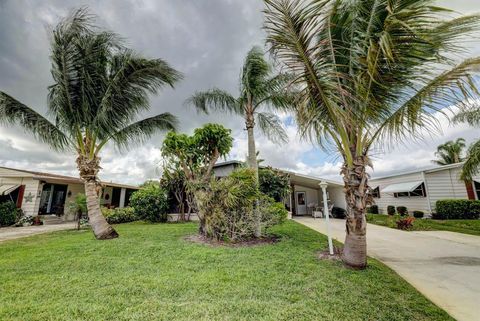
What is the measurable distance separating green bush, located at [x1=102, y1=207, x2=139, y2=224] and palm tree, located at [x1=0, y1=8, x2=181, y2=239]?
7681 mm

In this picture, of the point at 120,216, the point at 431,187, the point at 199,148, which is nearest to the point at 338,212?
the point at 431,187

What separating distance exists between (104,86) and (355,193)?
33.2 ft

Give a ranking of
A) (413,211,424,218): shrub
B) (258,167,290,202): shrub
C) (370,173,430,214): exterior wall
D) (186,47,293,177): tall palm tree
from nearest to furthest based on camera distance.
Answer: (186,47,293,177): tall palm tree → (258,167,290,202): shrub → (413,211,424,218): shrub → (370,173,430,214): exterior wall

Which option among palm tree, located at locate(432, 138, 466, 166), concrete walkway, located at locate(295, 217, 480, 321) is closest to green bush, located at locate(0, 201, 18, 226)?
concrete walkway, located at locate(295, 217, 480, 321)

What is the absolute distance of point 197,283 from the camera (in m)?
4.30

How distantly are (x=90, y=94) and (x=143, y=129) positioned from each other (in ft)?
8.40

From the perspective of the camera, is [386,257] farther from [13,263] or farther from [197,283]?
[13,263]

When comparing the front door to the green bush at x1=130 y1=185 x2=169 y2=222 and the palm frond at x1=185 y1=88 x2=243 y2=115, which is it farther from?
the palm frond at x1=185 y1=88 x2=243 y2=115

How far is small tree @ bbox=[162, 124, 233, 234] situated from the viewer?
31.8ft

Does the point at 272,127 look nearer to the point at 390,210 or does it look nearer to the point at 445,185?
the point at 445,185

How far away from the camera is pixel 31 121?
28.2 ft

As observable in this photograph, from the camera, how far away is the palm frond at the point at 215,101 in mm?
9828

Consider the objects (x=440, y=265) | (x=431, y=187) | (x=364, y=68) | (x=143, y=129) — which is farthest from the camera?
(x=431, y=187)

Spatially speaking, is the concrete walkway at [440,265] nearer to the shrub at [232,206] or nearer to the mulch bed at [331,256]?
the mulch bed at [331,256]
